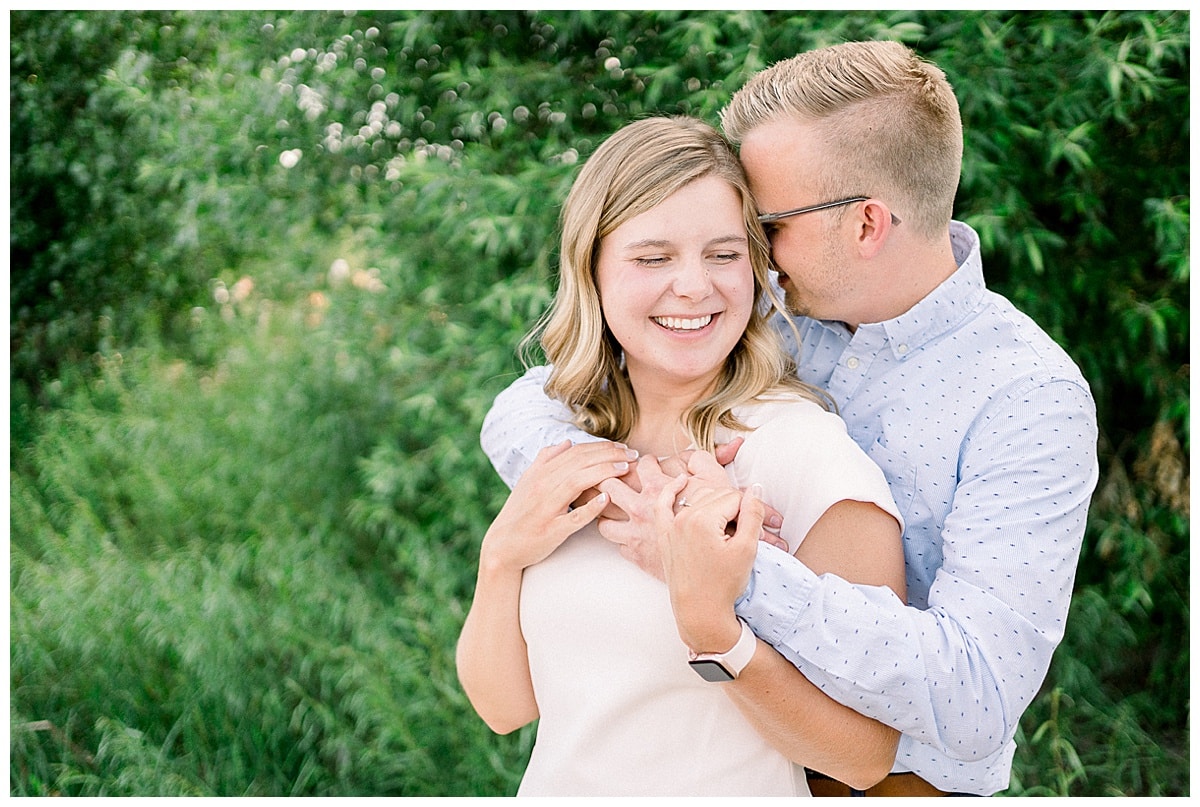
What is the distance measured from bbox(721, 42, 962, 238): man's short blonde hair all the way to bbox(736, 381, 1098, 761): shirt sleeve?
0.48 meters

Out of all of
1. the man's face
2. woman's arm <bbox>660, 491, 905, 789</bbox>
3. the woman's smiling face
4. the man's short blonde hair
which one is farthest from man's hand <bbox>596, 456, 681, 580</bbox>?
the man's short blonde hair

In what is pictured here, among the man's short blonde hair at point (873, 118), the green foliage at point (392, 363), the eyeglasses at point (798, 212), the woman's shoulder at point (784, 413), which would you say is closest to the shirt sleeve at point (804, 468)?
the woman's shoulder at point (784, 413)

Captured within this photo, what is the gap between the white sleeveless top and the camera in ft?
5.57

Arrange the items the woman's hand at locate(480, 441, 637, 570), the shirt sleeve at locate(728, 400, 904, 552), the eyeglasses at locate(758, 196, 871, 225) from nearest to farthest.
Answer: the shirt sleeve at locate(728, 400, 904, 552) → the woman's hand at locate(480, 441, 637, 570) → the eyeglasses at locate(758, 196, 871, 225)

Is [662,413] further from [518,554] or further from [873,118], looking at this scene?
[873,118]

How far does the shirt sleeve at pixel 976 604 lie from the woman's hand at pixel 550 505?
350mm

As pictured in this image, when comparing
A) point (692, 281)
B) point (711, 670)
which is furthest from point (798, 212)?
point (711, 670)

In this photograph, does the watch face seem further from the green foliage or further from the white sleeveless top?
the green foliage

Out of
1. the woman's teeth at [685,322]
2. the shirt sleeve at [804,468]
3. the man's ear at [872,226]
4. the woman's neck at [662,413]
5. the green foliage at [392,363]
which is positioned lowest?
the green foliage at [392,363]

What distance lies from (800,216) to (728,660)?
2.74 feet

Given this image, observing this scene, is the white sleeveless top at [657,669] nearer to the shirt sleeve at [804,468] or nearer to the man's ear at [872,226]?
the shirt sleeve at [804,468]

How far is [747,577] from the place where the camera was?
4.96ft

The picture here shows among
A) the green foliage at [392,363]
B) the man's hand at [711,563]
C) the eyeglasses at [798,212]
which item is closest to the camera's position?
the man's hand at [711,563]

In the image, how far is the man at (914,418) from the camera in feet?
5.08
